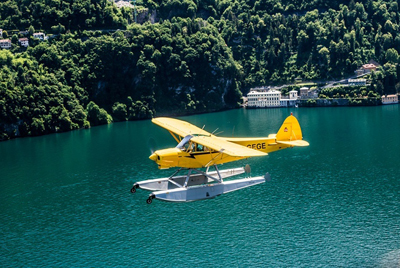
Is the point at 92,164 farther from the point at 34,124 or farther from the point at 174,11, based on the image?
the point at 174,11

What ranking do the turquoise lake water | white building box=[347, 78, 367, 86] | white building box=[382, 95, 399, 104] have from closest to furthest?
the turquoise lake water < white building box=[382, 95, 399, 104] < white building box=[347, 78, 367, 86]

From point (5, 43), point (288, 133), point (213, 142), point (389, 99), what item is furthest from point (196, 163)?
point (389, 99)

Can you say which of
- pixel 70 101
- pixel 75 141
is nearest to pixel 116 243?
pixel 75 141

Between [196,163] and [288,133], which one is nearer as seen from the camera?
[196,163]

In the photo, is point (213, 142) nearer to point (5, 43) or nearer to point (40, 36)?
point (5, 43)

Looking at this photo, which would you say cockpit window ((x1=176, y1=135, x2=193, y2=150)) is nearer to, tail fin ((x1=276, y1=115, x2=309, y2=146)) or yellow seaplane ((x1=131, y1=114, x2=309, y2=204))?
yellow seaplane ((x1=131, y1=114, x2=309, y2=204))

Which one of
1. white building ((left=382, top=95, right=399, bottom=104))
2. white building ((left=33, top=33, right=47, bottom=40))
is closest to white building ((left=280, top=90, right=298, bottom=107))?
white building ((left=382, top=95, right=399, bottom=104))
